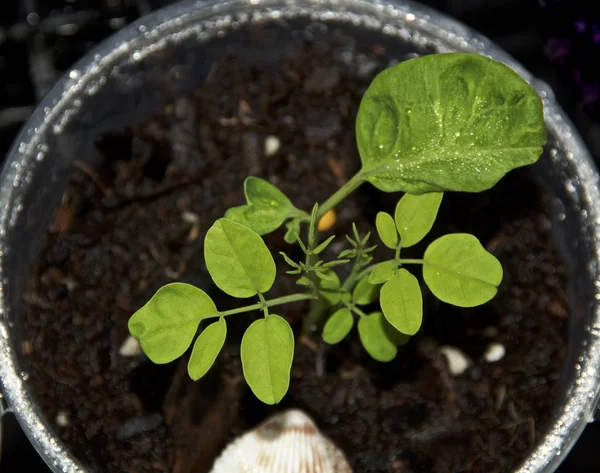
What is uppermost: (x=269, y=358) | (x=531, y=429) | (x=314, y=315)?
(x=269, y=358)

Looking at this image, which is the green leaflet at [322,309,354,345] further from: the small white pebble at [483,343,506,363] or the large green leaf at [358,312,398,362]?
the small white pebble at [483,343,506,363]

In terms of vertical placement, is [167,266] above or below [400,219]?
below

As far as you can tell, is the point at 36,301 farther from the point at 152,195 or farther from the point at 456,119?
the point at 456,119

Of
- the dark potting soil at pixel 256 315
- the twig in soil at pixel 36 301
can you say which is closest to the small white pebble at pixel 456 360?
the dark potting soil at pixel 256 315

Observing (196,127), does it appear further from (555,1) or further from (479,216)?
(555,1)

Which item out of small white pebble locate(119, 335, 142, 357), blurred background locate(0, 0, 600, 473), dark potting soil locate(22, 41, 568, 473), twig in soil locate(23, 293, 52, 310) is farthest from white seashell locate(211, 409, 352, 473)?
blurred background locate(0, 0, 600, 473)

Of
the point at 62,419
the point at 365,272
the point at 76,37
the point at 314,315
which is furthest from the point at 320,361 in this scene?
the point at 76,37
